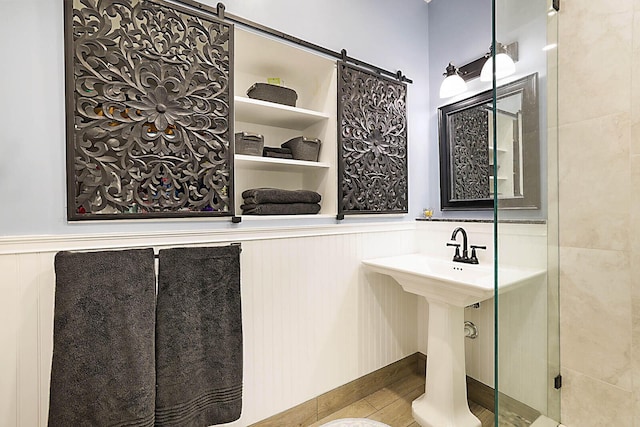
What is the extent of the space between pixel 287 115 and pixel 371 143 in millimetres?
565

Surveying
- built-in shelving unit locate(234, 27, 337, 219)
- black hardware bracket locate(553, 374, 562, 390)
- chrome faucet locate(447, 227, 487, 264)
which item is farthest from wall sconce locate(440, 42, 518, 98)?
black hardware bracket locate(553, 374, 562, 390)

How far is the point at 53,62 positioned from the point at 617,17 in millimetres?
2022

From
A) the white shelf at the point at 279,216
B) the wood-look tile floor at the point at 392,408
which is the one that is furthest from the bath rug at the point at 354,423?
the white shelf at the point at 279,216

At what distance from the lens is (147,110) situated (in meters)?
1.24

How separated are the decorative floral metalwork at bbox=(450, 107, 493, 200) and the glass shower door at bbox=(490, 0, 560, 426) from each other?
26.7 inches

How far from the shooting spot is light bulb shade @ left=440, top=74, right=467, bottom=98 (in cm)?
199

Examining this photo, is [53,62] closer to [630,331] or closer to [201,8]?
[201,8]

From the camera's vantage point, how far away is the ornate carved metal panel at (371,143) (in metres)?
1.85

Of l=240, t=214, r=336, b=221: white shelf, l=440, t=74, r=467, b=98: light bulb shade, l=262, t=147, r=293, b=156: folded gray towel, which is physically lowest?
l=240, t=214, r=336, b=221: white shelf

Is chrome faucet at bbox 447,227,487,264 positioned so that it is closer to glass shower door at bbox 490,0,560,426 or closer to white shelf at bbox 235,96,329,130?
glass shower door at bbox 490,0,560,426

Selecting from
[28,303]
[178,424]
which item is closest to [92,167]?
[28,303]

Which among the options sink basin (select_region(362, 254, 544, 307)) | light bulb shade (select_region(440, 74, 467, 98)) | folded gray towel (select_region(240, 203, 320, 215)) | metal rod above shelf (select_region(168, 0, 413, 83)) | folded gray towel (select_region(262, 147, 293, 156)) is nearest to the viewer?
sink basin (select_region(362, 254, 544, 307))

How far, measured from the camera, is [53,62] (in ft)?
3.57

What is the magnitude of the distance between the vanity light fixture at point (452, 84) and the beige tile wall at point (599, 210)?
78cm
